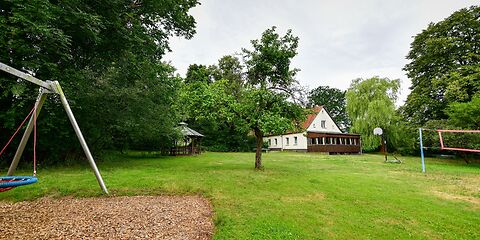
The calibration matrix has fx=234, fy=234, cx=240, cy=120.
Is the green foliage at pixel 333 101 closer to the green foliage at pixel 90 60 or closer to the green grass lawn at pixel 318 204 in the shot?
the green foliage at pixel 90 60

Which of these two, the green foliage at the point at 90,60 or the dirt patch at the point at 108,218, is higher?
the green foliage at the point at 90,60

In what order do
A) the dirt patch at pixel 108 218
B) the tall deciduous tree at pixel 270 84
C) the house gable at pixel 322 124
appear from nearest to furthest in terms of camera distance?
the dirt patch at pixel 108 218 → the tall deciduous tree at pixel 270 84 → the house gable at pixel 322 124

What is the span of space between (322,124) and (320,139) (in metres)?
4.41

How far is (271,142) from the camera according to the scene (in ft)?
126

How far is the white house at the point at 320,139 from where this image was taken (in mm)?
30658

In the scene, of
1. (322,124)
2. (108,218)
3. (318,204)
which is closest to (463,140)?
(318,204)

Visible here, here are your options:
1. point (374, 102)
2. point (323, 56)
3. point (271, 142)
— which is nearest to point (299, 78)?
point (323, 56)

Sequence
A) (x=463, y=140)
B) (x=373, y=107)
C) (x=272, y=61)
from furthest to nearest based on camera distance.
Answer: (x=373, y=107), (x=463, y=140), (x=272, y=61)

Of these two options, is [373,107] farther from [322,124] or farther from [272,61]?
[272,61]

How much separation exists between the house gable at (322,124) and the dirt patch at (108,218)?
1167 inches

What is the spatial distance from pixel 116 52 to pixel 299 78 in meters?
9.38

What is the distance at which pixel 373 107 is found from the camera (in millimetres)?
27297

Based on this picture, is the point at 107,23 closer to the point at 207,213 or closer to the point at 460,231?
the point at 207,213

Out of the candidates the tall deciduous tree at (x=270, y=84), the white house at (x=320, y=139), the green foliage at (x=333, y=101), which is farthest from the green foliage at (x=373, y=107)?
the green foliage at (x=333, y=101)
